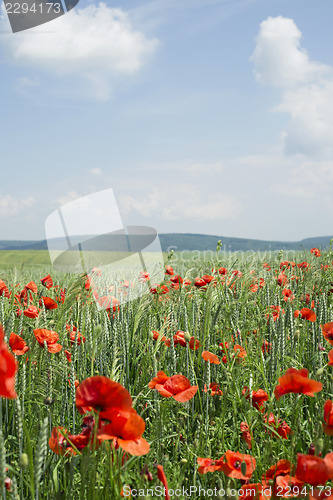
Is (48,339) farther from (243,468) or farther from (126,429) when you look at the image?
(243,468)

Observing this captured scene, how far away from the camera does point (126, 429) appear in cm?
92

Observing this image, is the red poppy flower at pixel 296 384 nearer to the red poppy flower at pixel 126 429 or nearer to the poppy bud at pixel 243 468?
the poppy bud at pixel 243 468

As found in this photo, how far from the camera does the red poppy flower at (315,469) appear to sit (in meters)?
0.88

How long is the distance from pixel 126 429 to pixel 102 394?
0.10m

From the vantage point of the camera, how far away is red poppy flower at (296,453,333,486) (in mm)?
875


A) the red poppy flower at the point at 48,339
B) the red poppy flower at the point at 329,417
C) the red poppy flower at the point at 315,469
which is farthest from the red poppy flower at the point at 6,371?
the red poppy flower at the point at 48,339

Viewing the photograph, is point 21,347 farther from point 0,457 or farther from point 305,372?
point 305,372

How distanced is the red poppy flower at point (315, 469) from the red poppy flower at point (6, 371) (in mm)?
633

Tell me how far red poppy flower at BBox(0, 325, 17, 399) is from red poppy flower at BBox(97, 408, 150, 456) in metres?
0.30

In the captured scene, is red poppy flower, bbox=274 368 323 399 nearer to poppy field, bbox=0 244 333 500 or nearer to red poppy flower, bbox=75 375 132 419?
poppy field, bbox=0 244 333 500

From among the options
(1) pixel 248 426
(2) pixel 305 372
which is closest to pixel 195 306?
(1) pixel 248 426

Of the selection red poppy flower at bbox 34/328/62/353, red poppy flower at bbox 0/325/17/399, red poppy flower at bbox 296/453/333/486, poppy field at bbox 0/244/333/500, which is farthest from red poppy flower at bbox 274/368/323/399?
red poppy flower at bbox 34/328/62/353

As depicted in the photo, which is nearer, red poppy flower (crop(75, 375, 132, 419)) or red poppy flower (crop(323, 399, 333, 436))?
red poppy flower (crop(75, 375, 132, 419))

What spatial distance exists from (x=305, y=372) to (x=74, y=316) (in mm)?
1572
